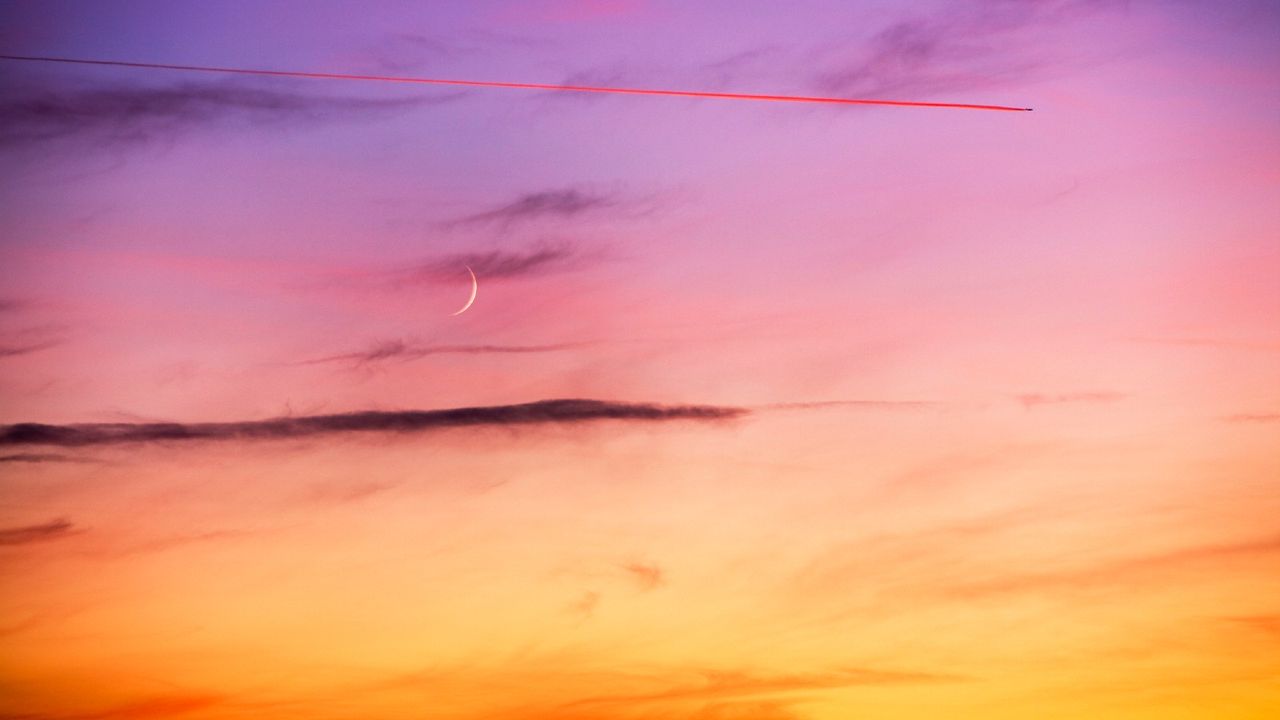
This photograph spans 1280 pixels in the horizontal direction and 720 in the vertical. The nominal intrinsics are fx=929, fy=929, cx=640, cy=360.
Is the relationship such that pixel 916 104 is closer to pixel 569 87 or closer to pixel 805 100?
pixel 805 100

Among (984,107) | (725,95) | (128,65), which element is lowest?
(984,107)

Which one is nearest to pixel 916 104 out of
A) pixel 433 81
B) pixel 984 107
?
pixel 984 107

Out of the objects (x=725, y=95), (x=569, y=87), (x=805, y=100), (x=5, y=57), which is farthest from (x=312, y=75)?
(x=805, y=100)

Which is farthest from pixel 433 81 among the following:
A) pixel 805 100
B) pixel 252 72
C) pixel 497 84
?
pixel 805 100

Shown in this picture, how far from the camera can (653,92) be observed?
16.8 m

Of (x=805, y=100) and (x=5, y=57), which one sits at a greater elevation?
(x=5, y=57)

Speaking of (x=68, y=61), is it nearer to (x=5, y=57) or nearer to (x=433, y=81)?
(x=5, y=57)

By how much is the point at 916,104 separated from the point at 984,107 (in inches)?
86.4

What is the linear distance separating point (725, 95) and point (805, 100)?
1.66 m

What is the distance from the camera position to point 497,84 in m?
16.0

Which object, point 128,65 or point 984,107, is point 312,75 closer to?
point 128,65

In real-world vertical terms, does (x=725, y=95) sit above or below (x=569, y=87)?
below

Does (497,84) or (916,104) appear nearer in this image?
(497,84)

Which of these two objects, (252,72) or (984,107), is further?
(252,72)
